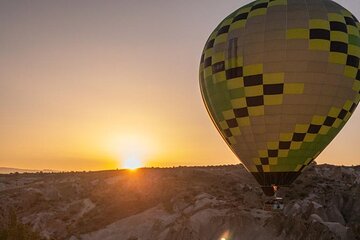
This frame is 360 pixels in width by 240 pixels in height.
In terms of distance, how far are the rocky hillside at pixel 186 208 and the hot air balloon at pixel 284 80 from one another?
4114mm

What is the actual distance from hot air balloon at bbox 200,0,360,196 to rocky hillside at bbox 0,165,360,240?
13.5ft

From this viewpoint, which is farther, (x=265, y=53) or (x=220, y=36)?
(x=220, y=36)

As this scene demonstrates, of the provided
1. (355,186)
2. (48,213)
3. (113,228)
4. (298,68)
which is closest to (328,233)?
(298,68)

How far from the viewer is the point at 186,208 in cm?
5291

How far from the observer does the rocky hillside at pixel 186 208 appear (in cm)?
4409

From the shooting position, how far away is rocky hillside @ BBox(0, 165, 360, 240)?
4409 cm

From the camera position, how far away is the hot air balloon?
31.0 meters

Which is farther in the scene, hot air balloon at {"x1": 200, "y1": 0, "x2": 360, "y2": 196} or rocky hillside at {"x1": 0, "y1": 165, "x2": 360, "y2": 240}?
rocky hillside at {"x1": 0, "y1": 165, "x2": 360, "y2": 240}

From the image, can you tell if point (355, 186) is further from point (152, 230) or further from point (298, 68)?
point (298, 68)

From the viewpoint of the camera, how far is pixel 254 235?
4316 centimetres

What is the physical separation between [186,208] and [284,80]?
26.0 metres

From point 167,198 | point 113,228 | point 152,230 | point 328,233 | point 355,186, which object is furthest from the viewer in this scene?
point 355,186

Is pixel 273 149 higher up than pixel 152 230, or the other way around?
pixel 273 149

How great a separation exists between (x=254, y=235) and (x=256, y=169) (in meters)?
12.5
